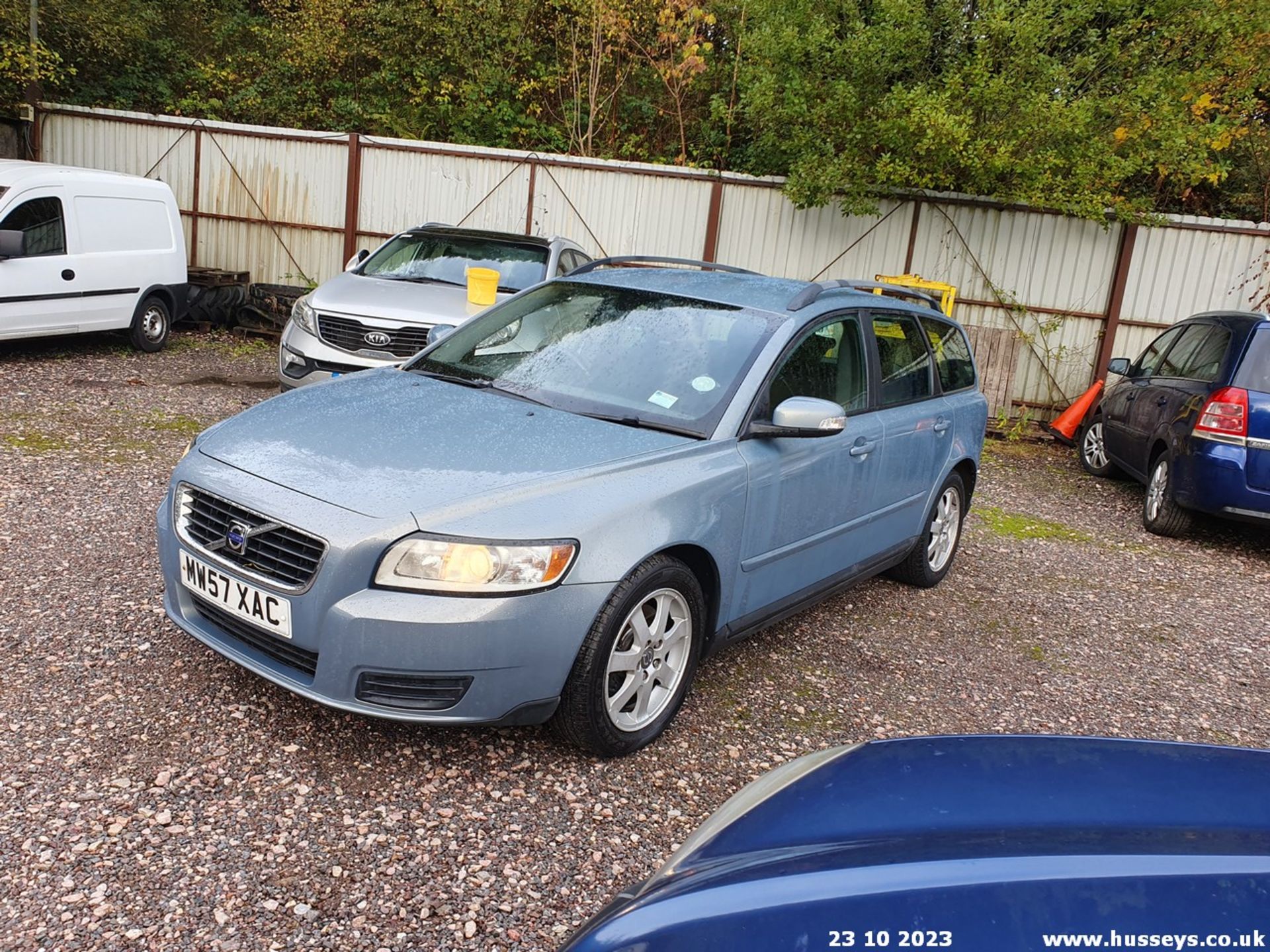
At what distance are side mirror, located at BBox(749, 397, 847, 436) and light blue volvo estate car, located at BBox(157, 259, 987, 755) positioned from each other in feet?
0.03

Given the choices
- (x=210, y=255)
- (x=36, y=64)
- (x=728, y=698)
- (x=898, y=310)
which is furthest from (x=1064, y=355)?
(x=36, y=64)

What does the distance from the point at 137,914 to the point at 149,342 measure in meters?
9.27

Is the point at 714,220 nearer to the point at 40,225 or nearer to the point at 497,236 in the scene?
the point at 497,236

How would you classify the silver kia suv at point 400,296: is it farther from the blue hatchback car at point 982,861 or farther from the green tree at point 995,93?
the blue hatchback car at point 982,861

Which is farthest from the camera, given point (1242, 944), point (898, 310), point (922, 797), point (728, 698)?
point (898, 310)

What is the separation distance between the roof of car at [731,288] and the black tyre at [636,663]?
1418 mm

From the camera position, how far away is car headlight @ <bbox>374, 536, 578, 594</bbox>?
301 centimetres

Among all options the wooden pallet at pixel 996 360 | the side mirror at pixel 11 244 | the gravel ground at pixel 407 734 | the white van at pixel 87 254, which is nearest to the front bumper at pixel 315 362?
the gravel ground at pixel 407 734

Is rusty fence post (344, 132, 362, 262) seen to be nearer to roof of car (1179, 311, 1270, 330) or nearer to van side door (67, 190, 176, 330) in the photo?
van side door (67, 190, 176, 330)

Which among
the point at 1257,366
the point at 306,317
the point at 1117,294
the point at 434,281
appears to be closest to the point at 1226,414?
the point at 1257,366

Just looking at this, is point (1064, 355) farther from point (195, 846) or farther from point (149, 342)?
point (195, 846)

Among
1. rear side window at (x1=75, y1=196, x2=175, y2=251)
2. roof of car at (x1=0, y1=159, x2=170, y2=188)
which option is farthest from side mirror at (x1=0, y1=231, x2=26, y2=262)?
rear side window at (x1=75, y1=196, x2=175, y2=251)

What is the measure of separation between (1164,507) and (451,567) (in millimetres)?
6232

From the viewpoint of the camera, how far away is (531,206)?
41.9 feet
